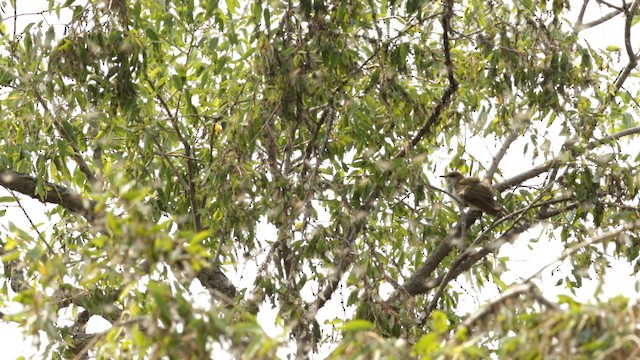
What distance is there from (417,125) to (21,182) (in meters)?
2.77

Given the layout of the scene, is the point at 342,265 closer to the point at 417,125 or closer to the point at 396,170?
the point at 396,170

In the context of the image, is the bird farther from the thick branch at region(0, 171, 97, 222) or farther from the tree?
the thick branch at region(0, 171, 97, 222)

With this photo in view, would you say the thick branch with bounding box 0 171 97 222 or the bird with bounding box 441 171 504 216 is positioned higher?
the thick branch with bounding box 0 171 97 222

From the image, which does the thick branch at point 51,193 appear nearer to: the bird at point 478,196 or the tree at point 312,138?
the tree at point 312,138

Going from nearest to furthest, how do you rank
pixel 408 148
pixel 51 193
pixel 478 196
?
pixel 408 148, pixel 51 193, pixel 478 196

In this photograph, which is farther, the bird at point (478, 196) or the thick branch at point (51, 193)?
the bird at point (478, 196)

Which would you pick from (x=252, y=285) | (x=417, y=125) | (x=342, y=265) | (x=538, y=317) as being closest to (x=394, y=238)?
(x=417, y=125)

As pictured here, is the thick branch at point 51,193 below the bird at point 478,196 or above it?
above

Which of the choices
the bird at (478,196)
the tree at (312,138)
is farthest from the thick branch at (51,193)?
the bird at (478,196)

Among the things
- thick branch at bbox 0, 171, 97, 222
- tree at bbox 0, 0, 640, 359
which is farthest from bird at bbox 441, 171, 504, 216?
thick branch at bbox 0, 171, 97, 222

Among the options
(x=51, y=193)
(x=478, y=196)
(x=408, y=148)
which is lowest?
(x=408, y=148)

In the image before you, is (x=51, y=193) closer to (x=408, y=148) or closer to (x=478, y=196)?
(x=408, y=148)

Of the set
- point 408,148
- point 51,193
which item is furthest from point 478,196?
point 51,193

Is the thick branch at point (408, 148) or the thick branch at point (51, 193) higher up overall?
the thick branch at point (51, 193)
